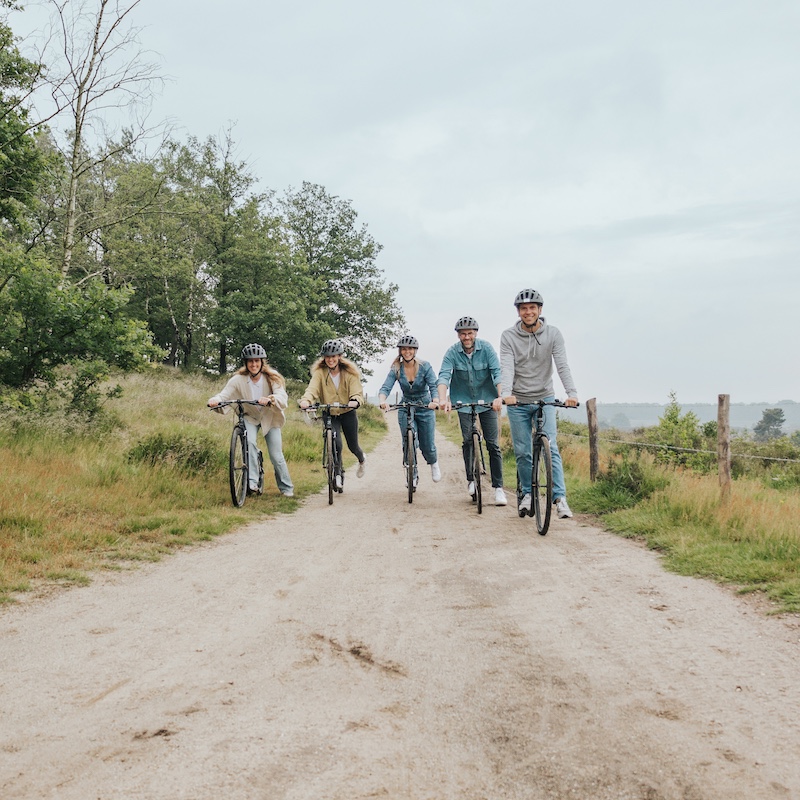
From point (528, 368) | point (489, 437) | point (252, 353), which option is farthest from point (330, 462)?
point (528, 368)

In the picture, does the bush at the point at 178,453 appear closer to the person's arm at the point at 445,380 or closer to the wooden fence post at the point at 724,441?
the person's arm at the point at 445,380

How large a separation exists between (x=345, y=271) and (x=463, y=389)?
39.9m

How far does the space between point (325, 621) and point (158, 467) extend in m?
5.86

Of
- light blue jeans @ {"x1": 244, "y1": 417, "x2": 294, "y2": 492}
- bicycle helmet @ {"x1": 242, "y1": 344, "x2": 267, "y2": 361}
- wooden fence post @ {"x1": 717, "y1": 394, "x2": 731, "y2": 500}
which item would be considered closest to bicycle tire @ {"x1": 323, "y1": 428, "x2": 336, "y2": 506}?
light blue jeans @ {"x1": 244, "y1": 417, "x2": 294, "y2": 492}

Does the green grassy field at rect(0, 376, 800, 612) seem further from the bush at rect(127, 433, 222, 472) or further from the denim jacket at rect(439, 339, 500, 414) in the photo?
the denim jacket at rect(439, 339, 500, 414)

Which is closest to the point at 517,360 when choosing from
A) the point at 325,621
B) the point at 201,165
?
the point at 325,621

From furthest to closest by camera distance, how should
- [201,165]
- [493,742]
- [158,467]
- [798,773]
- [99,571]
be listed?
[201,165] → [158,467] → [99,571] → [493,742] → [798,773]

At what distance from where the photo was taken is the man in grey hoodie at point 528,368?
8.04 metres

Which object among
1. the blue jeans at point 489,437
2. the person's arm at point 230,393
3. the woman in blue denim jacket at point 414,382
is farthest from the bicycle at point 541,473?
the person's arm at point 230,393

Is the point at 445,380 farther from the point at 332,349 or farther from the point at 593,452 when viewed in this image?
the point at 593,452

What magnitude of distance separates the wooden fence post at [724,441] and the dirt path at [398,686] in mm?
3340

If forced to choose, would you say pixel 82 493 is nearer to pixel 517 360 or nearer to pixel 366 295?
pixel 517 360

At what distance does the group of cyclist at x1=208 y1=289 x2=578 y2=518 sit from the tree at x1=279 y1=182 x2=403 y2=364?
35.6 metres

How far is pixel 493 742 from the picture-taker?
8.70 ft
